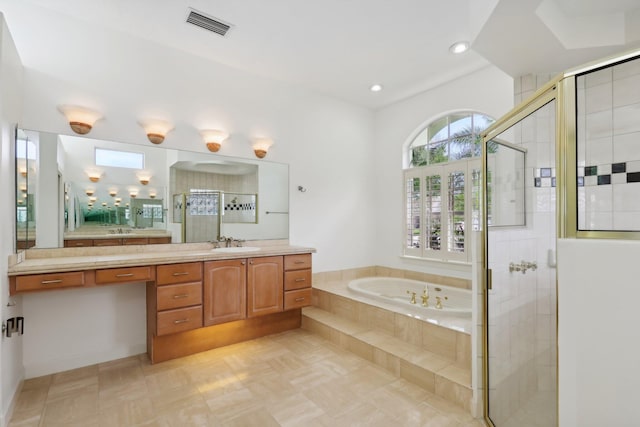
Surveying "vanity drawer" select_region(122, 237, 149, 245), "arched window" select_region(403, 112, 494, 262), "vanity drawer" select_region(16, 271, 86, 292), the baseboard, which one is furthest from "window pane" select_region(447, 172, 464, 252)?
"vanity drawer" select_region(16, 271, 86, 292)

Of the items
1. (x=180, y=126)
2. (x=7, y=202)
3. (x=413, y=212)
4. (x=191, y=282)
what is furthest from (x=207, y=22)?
(x=413, y=212)

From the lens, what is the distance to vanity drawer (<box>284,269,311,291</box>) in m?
3.12

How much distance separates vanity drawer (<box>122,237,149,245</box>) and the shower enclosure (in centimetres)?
280

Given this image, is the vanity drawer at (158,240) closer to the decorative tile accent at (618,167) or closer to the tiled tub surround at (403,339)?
the tiled tub surround at (403,339)

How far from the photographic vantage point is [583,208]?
48.3 inches

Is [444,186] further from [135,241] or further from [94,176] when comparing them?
→ [94,176]

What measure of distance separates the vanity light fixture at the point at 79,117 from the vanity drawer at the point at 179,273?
1301 millimetres

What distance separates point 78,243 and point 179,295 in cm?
93

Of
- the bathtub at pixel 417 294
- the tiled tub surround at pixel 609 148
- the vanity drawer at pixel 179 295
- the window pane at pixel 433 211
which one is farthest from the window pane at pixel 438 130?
the vanity drawer at pixel 179 295

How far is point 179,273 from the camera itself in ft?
8.20

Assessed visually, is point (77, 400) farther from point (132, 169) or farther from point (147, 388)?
point (132, 169)

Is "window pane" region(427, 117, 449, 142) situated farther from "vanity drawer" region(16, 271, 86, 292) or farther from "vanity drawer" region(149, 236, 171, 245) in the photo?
"vanity drawer" region(16, 271, 86, 292)

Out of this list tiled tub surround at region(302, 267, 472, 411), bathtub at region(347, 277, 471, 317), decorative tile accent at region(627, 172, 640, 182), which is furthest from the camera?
bathtub at region(347, 277, 471, 317)

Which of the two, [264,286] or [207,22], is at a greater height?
[207,22]
